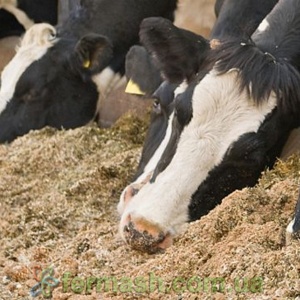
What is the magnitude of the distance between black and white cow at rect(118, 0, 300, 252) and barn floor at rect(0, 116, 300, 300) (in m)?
0.14

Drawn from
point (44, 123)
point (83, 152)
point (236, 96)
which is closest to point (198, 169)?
point (236, 96)

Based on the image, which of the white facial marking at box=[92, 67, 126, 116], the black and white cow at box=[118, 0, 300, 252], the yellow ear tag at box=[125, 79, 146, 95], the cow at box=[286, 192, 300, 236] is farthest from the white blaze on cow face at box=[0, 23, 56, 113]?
the cow at box=[286, 192, 300, 236]

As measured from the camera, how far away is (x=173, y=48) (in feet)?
16.0

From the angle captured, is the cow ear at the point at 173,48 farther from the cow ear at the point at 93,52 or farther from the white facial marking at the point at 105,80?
the white facial marking at the point at 105,80

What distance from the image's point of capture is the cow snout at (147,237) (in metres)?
4.04

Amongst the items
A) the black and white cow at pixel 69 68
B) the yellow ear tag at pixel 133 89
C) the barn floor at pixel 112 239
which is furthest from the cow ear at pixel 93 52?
the barn floor at pixel 112 239

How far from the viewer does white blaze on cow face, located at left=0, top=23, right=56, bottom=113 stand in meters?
7.30

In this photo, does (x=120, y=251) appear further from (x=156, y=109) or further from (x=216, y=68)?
(x=156, y=109)

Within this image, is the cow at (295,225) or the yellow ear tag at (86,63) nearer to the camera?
the cow at (295,225)

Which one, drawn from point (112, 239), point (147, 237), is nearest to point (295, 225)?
point (147, 237)

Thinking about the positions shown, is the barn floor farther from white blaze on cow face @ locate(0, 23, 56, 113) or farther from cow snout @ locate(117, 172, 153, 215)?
white blaze on cow face @ locate(0, 23, 56, 113)

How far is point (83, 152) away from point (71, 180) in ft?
1.80

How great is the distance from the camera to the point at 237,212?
3699 mm

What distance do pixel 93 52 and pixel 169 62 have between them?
243 centimetres
